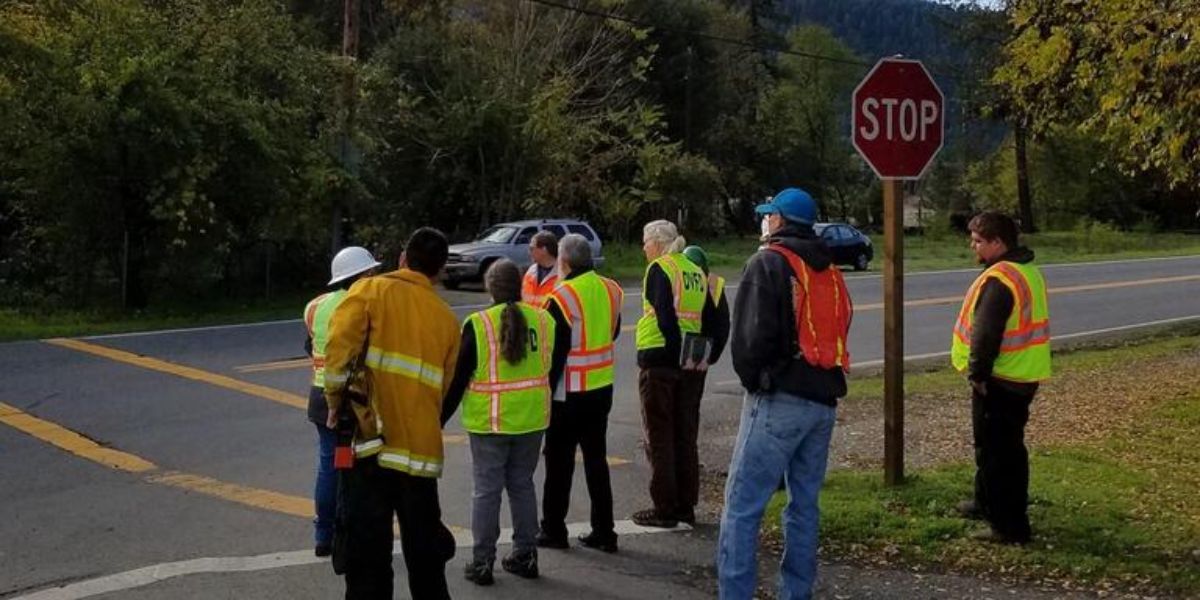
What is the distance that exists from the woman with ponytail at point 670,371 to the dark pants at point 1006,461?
5.61 ft

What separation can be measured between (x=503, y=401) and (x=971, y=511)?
3.03m

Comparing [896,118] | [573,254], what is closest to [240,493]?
[573,254]

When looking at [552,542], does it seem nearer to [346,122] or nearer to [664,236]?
[664,236]

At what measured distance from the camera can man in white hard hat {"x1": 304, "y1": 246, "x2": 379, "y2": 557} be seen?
6.36 metres

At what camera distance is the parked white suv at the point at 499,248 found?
27578 mm

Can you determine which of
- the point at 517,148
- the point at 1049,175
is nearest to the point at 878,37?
the point at 1049,175

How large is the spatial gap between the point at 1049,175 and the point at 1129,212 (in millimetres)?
4314

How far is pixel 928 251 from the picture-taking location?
161 feet

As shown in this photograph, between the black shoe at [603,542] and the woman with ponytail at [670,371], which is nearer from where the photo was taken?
the black shoe at [603,542]

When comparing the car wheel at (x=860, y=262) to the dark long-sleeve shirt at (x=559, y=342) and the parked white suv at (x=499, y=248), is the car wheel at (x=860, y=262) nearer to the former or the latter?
the parked white suv at (x=499, y=248)

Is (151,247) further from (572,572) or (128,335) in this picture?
(572,572)

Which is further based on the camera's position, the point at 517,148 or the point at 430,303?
the point at 517,148

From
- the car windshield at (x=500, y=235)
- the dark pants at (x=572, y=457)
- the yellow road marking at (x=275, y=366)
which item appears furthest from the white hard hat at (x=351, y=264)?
the car windshield at (x=500, y=235)

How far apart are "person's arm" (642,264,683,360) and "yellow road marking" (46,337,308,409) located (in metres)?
5.64
